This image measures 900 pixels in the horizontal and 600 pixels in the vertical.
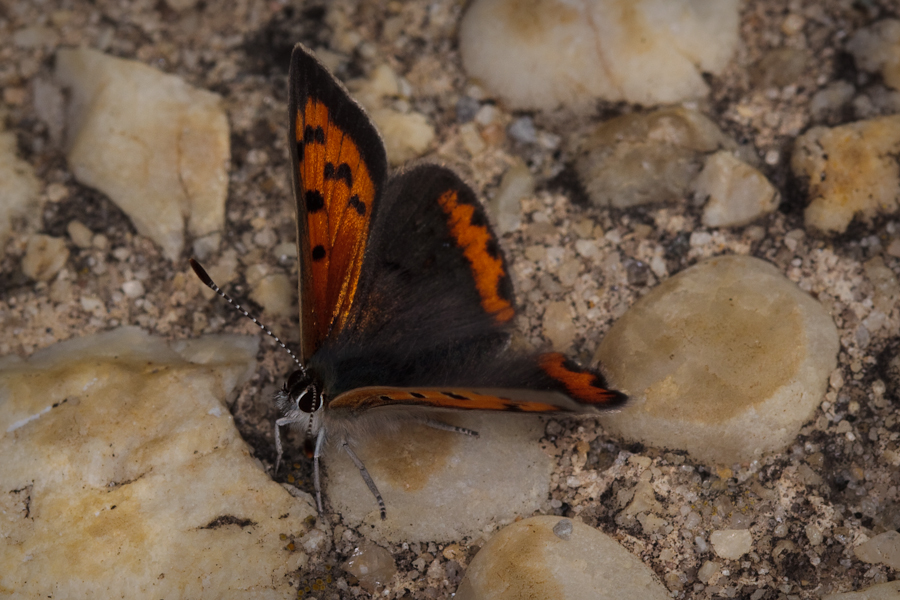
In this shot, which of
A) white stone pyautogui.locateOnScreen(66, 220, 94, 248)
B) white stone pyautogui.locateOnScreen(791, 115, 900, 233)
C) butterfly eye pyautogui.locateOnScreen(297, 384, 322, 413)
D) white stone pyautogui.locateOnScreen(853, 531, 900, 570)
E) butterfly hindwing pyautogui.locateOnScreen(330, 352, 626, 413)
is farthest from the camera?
white stone pyautogui.locateOnScreen(66, 220, 94, 248)

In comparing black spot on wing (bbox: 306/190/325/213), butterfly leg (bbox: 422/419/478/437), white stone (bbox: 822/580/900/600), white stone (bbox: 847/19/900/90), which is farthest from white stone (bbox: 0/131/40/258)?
white stone (bbox: 847/19/900/90)

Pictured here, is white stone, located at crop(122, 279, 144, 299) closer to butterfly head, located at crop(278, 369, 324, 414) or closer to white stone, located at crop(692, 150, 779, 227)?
butterfly head, located at crop(278, 369, 324, 414)

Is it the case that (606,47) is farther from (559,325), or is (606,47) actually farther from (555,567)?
(555,567)

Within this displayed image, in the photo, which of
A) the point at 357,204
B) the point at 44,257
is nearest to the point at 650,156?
the point at 357,204

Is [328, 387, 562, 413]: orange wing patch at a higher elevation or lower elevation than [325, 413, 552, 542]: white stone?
higher

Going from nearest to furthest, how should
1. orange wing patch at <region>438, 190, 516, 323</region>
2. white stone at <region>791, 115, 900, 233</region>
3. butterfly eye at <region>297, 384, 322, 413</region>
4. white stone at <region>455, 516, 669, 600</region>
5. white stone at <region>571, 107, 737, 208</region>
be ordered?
1. white stone at <region>455, 516, 669, 600</region>
2. butterfly eye at <region>297, 384, 322, 413</region>
3. orange wing patch at <region>438, 190, 516, 323</region>
4. white stone at <region>791, 115, 900, 233</region>
5. white stone at <region>571, 107, 737, 208</region>

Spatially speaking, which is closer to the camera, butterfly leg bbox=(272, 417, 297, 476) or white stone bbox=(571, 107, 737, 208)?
butterfly leg bbox=(272, 417, 297, 476)

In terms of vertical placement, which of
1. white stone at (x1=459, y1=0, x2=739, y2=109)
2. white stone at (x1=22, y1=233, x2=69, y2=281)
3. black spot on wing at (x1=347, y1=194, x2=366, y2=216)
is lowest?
white stone at (x1=22, y1=233, x2=69, y2=281)
